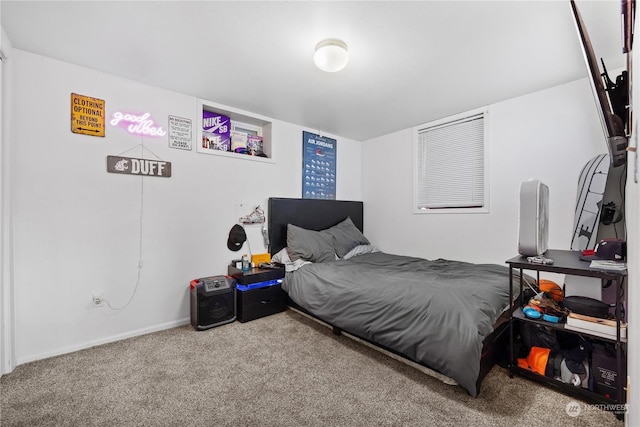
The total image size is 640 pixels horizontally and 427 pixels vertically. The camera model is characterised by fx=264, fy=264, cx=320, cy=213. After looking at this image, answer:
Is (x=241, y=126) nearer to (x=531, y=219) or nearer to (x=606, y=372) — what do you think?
(x=531, y=219)

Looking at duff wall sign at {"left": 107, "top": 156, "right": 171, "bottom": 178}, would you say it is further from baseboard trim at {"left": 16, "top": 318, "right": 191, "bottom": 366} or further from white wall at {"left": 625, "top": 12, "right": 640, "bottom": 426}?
white wall at {"left": 625, "top": 12, "right": 640, "bottom": 426}

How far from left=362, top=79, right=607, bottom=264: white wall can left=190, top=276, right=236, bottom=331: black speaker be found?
2.45m

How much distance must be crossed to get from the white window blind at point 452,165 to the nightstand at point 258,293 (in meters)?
2.24

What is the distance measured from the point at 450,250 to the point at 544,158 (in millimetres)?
1390

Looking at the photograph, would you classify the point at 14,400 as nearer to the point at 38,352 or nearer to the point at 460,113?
the point at 38,352

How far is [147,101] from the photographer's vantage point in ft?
8.41

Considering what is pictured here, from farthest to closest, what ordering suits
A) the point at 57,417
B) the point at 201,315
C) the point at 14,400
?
1. the point at 201,315
2. the point at 14,400
3. the point at 57,417

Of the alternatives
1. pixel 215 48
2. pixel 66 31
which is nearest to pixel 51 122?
pixel 66 31

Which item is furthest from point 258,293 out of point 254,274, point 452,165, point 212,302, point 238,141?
point 452,165

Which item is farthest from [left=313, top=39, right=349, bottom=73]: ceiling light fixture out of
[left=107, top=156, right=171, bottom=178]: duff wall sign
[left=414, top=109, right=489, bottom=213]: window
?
[left=414, top=109, right=489, bottom=213]: window

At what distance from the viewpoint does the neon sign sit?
2402 millimetres

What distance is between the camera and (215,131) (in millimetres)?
3090

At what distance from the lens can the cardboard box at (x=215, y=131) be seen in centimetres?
302

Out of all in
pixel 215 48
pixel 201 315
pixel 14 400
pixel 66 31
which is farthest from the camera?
pixel 201 315
